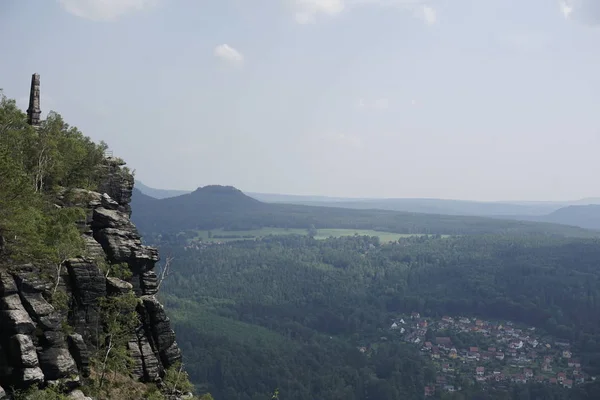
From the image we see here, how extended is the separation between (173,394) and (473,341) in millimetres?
141770

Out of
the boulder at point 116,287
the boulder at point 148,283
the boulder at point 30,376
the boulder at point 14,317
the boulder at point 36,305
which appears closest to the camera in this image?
the boulder at point 30,376

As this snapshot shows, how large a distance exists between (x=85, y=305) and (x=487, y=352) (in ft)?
453

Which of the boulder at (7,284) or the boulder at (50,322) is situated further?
the boulder at (50,322)

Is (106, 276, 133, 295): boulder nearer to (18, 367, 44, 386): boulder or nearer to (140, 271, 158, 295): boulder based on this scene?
(140, 271, 158, 295): boulder

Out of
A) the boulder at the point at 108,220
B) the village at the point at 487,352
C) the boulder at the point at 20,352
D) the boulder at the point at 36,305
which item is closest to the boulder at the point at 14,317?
the boulder at the point at 20,352

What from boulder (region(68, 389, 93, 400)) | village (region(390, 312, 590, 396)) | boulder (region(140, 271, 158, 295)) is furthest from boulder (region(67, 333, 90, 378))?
village (region(390, 312, 590, 396))

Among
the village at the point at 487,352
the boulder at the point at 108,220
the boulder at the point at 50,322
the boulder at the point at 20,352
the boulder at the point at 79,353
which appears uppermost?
the boulder at the point at 108,220

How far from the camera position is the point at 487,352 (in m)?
149

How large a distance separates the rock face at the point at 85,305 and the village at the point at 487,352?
328ft

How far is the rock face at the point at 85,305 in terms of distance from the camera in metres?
24.3

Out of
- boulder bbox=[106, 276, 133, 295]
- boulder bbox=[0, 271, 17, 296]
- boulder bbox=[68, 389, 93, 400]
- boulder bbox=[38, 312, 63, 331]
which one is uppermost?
boulder bbox=[0, 271, 17, 296]

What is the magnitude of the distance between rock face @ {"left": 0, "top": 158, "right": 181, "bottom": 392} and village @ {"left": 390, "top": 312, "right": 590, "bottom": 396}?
100057 mm

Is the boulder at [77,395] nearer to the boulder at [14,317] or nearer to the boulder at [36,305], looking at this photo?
the boulder at [14,317]

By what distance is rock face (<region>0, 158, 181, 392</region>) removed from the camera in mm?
24312
